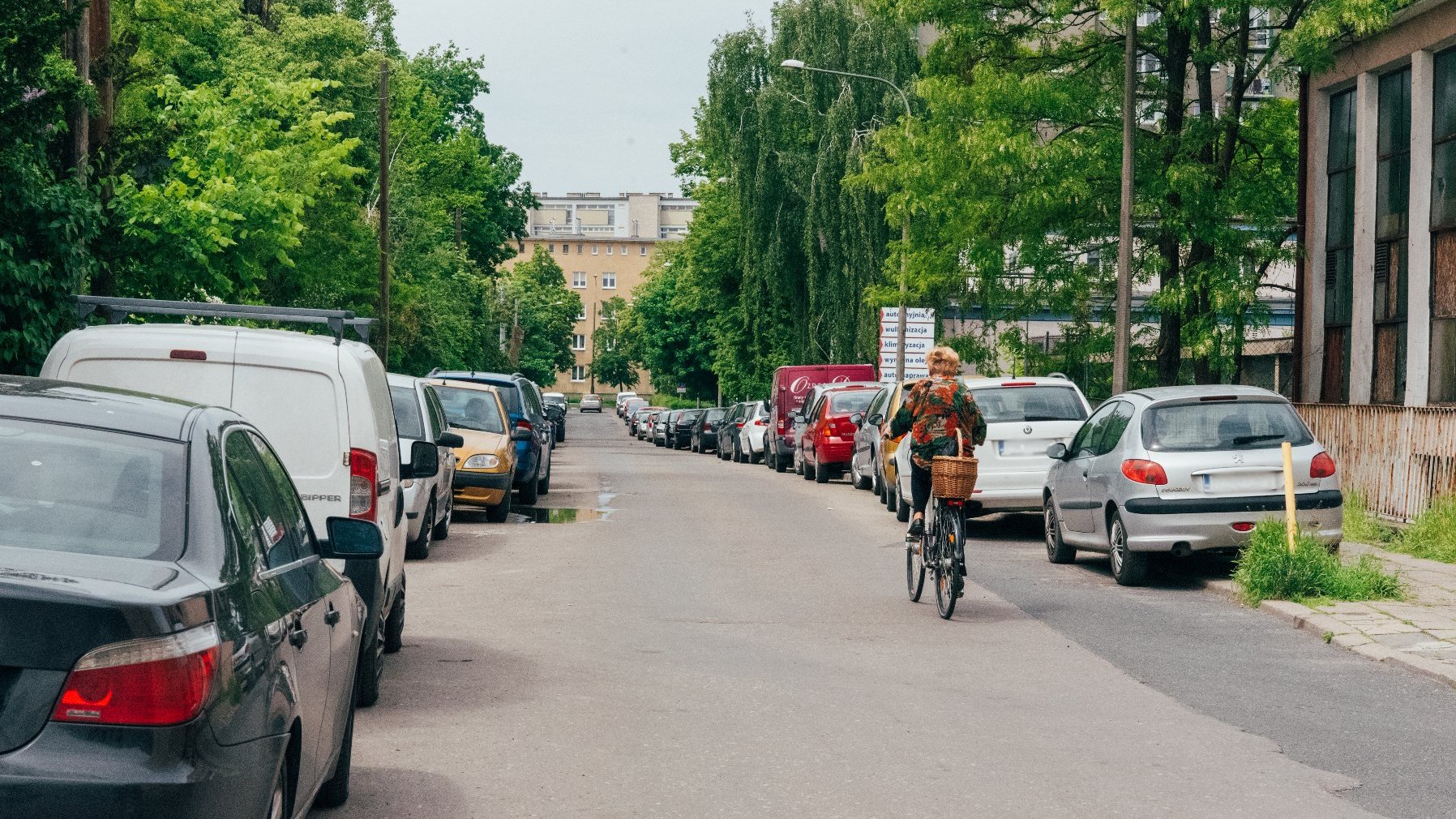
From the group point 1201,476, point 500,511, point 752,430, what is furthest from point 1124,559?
point 752,430

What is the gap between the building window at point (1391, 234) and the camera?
76.0 ft

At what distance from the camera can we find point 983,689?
8984mm

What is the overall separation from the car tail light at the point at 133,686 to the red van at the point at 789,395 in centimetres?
3273

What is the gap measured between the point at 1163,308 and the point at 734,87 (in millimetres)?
23471

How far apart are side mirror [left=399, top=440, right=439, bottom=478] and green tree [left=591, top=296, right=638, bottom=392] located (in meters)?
142

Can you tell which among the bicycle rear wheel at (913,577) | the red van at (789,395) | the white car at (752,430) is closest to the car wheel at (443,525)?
the bicycle rear wheel at (913,577)

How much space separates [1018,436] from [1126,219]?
6.37m

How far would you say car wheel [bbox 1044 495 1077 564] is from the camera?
15797 mm

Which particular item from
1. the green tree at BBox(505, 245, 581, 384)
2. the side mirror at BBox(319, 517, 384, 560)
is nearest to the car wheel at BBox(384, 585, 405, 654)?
the side mirror at BBox(319, 517, 384, 560)

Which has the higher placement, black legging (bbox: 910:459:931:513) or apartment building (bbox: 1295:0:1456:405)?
apartment building (bbox: 1295:0:1456:405)

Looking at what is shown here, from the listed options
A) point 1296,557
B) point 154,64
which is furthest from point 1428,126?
point 154,64

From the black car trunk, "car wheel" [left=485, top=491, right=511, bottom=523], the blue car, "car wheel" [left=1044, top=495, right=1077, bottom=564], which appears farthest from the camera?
the blue car

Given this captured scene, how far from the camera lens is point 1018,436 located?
18375 mm

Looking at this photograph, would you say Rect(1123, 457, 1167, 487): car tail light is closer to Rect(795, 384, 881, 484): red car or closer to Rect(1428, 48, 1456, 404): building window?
Rect(1428, 48, 1456, 404): building window
